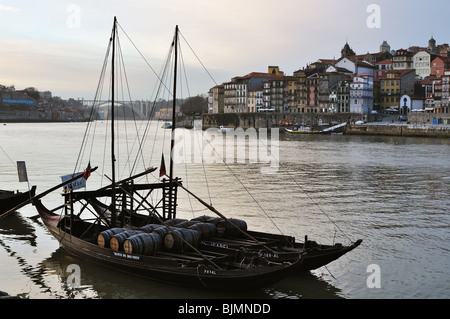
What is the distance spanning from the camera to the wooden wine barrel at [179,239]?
1257 cm

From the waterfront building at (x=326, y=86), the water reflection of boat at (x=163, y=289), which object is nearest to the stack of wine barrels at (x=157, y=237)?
the water reflection of boat at (x=163, y=289)

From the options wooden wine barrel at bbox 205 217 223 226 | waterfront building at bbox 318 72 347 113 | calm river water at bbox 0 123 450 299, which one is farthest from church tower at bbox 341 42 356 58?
wooden wine barrel at bbox 205 217 223 226

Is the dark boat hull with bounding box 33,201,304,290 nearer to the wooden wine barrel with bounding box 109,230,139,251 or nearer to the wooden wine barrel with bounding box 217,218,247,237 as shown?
the wooden wine barrel with bounding box 109,230,139,251

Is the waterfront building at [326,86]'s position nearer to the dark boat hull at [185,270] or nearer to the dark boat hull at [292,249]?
the dark boat hull at [292,249]

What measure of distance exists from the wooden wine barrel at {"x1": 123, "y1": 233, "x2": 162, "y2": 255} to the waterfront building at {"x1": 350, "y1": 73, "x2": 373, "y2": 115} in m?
85.0

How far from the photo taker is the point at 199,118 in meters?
147

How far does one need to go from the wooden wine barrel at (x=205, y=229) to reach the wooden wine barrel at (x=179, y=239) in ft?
1.61

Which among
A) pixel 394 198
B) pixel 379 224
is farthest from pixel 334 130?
pixel 379 224

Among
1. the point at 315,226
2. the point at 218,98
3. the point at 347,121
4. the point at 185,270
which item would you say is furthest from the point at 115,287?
the point at 218,98

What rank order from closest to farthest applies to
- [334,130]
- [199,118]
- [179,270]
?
[179,270] → [334,130] → [199,118]

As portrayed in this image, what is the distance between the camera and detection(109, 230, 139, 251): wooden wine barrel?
41.7 ft

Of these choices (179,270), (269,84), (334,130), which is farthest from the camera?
(269,84)
